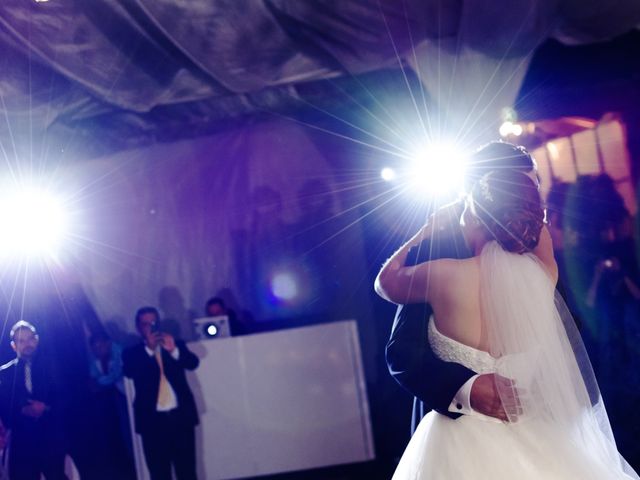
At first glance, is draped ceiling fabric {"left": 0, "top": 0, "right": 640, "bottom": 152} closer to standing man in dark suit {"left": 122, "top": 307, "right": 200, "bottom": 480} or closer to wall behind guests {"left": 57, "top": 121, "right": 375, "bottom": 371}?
wall behind guests {"left": 57, "top": 121, "right": 375, "bottom": 371}

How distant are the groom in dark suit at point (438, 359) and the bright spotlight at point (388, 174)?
3.59 metres

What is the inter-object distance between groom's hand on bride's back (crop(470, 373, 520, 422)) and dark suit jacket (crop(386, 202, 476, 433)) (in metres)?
0.04

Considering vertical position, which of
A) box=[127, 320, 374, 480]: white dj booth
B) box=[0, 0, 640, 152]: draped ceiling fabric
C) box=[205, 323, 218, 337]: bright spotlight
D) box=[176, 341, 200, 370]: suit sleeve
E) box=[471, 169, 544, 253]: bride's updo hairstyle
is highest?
box=[0, 0, 640, 152]: draped ceiling fabric

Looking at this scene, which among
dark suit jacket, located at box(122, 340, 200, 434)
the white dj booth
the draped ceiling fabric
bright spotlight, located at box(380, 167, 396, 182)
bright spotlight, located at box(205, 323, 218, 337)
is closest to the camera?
the draped ceiling fabric

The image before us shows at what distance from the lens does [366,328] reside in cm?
603

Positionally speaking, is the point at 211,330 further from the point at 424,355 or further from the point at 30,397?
the point at 424,355

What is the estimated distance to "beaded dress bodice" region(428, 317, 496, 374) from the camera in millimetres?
2115

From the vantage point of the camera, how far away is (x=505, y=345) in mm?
2113

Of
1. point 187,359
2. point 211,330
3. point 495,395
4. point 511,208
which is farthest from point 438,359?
point 211,330

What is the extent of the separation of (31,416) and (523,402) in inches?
145

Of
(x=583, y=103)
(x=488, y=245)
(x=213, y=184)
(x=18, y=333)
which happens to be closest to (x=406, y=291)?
(x=488, y=245)

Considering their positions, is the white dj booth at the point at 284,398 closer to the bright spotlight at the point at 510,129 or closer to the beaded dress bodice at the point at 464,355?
the bright spotlight at the point at 510,129

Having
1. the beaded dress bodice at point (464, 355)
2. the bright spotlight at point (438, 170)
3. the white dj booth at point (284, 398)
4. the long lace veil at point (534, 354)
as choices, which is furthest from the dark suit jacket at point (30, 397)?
the long lace veil at point (534, 354)

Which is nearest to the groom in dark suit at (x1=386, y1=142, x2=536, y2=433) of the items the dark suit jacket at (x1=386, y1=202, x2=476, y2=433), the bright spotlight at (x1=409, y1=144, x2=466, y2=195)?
the dark suit jacket at (x1=386, y1=202, x2=476, y2=433)
